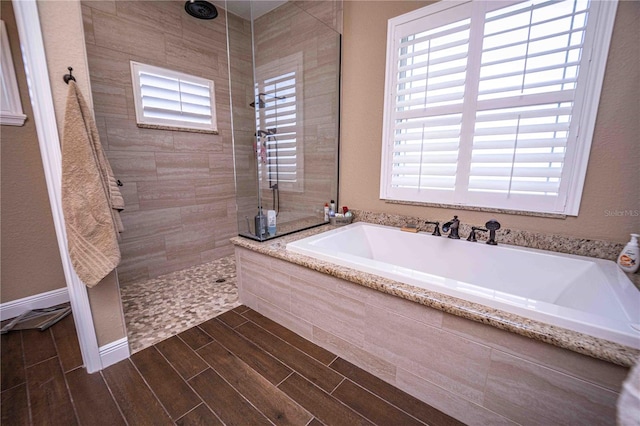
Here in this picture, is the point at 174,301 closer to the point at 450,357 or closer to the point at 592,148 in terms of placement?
the point at 450,357

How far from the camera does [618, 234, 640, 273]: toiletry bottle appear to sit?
1.28 meters

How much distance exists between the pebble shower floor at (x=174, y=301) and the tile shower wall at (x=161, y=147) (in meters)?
0.18

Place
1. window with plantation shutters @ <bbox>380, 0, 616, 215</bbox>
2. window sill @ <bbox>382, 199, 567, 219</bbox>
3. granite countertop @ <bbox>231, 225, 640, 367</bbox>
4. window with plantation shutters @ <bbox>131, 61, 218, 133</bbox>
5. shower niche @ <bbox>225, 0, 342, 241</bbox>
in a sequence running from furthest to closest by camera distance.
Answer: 1. window with plantation shutters @ <bbox>131, 61, 218, 133</bbox>
2. shower niche @ <bbox>225, 0, 342, 241</bbox>
3. window sill @ <bbox>382, 199, 567, 219</bbox>
4. window with plantation shutters @ <bbox>380, 0, 616, 215</bbox>
5. granite countertop @ <bbox>231, 225, 640, 367</bbox>

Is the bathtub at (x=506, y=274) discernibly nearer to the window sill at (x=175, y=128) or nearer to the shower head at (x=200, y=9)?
the window sill at (x=175, y=128)

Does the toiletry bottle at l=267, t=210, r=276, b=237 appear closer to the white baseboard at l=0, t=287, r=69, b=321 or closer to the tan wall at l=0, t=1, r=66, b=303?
the tan wall at l=0, t=1, r=66, b=303

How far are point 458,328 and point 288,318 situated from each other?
1106 mm

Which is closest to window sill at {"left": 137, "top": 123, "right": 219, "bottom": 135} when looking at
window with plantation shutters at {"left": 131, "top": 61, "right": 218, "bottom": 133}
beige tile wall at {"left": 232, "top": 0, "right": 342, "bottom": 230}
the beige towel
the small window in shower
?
window with plantation shutters at {"left": 131, "top": 61, "right": 218, "bottom": 133}

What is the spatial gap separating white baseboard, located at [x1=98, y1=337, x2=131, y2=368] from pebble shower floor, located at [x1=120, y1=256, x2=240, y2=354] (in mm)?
65

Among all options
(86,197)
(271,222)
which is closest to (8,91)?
(86,197)

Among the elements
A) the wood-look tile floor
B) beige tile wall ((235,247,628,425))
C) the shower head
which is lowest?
the wood-look tile floor

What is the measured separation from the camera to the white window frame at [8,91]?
1.73 meters

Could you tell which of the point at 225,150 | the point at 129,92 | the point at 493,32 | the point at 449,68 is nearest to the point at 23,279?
the point at 129,92

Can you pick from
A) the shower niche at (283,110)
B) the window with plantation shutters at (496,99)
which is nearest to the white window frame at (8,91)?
the shower niche at (283,110)

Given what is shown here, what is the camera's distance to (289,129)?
229 centimetres
